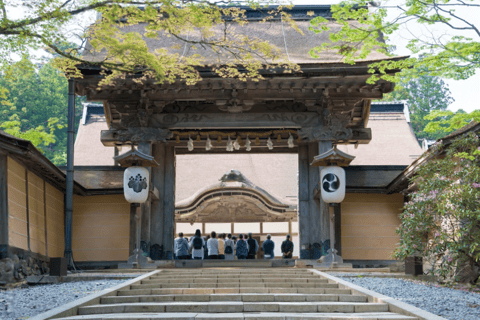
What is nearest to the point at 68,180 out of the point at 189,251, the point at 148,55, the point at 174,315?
the point at 189,251

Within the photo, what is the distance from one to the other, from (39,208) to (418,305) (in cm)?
929

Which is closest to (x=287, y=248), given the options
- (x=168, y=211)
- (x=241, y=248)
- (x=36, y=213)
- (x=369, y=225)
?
(x=241, y=248)

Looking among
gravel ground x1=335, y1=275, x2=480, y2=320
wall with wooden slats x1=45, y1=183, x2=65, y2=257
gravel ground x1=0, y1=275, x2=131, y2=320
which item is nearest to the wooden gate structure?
wall with wooden slats x1=45, y1=183, x2=65, y2=257

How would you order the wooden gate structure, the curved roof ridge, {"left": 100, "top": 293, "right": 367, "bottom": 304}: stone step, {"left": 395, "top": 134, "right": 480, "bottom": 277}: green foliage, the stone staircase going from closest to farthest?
the stone staircase < {"left": 100, "top": 293, "right": 367, "bottom": 304}: stone step < {"left": 395, "top": 134, "right": 480, "bottom": 277}: green foliage < the wooden gate structure < the curved roof ridge

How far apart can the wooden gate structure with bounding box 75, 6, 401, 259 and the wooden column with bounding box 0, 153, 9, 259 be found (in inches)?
110

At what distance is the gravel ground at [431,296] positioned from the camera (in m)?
6.62

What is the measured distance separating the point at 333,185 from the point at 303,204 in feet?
7.10

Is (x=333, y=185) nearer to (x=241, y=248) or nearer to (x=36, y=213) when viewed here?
(x=241, y=248)

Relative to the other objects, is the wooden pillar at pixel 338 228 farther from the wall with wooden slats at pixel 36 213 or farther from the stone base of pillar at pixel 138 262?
the wall with wooden slats at pixel 36 213

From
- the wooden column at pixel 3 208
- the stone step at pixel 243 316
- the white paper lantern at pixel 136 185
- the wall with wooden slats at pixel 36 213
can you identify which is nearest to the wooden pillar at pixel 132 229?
the white paper lantern at pixel 136 185

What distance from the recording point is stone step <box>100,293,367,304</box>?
286 inches

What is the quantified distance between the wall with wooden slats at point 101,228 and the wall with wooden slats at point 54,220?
0.52 m

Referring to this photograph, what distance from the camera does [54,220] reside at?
46.5 feet

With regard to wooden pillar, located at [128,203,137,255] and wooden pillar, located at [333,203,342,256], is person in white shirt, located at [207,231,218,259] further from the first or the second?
wooden pillar, located at [333,203,342,256]
